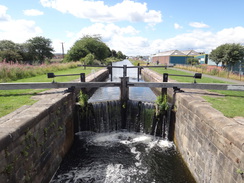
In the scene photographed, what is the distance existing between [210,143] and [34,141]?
3942mm

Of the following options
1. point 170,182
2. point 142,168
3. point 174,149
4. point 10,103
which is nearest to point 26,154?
point 10,103

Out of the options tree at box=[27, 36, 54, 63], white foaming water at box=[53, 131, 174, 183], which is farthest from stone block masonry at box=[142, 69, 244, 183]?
tree at box=[27, 36, 54, 63]

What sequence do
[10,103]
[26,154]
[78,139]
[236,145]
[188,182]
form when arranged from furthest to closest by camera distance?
[78,139] → [10,103] → [188,182] → [26,154] → [236,145]

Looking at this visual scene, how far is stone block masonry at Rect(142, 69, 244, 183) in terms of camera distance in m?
3.15

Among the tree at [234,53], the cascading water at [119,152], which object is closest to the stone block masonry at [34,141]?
the cascading water at [119,152]

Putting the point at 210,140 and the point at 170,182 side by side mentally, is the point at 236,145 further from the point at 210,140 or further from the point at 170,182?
the point at 170,182

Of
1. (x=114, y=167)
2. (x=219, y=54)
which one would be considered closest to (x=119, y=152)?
(x=114, y=167)

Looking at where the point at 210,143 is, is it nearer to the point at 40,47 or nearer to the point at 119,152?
the point at 119,152

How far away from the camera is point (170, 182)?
4715 mm

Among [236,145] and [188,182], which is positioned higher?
[236,145]

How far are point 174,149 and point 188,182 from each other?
1671 millimetres

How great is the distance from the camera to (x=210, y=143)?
13.2 ft

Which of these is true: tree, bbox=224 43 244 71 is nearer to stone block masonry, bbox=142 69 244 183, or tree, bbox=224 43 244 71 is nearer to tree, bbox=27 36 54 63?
stone block masonry, bbox=142 69 244 183

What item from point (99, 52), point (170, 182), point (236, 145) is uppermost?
point (99, 52)
